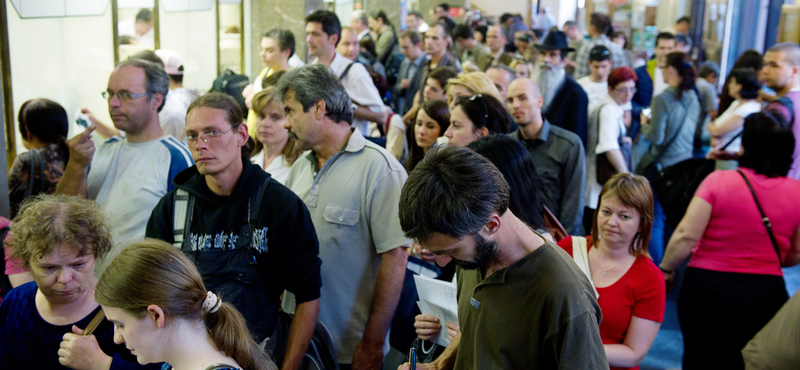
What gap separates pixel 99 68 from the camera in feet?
17.5

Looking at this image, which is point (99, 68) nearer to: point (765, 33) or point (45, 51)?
point (45, 51)

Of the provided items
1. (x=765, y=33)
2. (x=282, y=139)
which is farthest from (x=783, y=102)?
(x=765, y=33)

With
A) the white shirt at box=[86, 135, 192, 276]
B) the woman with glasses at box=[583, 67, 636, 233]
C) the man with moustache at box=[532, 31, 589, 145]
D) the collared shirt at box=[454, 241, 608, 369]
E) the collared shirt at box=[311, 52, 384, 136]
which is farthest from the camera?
the collared shirt at box=[311, 52, 384, 136]

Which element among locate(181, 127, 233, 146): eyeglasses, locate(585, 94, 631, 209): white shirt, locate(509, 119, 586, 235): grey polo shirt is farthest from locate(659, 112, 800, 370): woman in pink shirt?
locate(181, 127, 233, 146): eyeglasses

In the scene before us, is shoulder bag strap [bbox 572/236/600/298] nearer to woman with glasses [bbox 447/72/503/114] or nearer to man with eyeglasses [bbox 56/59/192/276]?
woman with glasses [bbox 447/72/503/114]

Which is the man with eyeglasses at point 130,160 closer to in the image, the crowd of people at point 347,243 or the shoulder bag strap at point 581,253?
the crowd of people at point 347,243

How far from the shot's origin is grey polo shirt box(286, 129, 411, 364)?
8.75 ft

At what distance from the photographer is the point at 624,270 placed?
2.58 metres

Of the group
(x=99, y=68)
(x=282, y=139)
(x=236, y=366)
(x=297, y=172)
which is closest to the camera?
(x=236, y=366)

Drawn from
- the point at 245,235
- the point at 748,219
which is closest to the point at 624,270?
the point at 748,219

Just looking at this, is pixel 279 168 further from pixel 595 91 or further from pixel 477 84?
pixel 595 91

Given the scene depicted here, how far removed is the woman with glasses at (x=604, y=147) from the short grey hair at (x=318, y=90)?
8.03ft

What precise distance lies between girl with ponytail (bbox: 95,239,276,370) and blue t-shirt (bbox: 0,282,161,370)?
305mm

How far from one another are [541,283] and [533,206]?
95 centimetres
